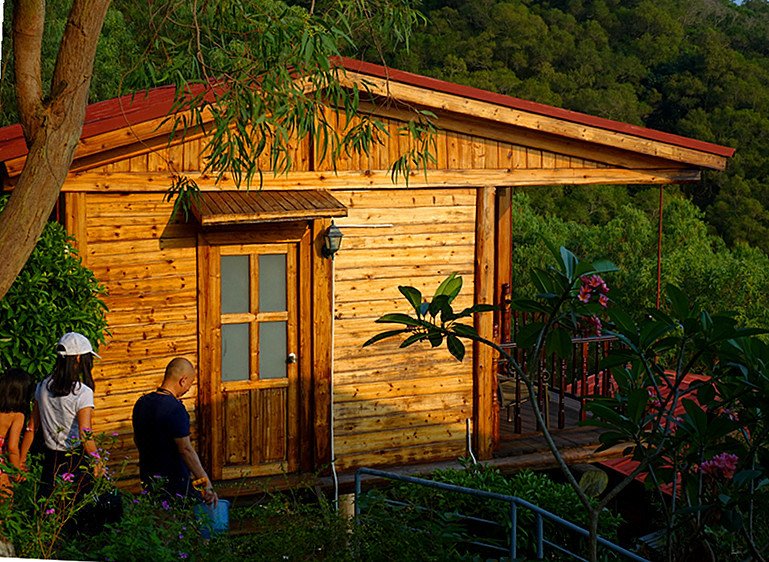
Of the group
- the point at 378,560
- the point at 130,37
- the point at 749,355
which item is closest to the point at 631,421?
the point at 749,355

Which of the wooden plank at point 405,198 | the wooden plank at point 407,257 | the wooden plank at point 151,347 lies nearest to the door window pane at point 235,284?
the wooden plank at point 151,347

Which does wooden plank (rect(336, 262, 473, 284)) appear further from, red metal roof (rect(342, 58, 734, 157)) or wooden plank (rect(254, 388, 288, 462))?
red metal roof (rect(342, 58, 734, 157))

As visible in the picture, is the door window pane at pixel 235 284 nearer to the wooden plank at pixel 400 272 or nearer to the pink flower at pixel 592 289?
the wooden plank at pixel 400 272

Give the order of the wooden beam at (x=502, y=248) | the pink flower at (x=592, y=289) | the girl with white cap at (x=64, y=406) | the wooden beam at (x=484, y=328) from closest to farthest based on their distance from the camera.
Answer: the pink flower at (x=592, y=289) → the girl with white cap at (x=64, y=406) → the wooden beam at (x=484, y=328) → the wooden beam at (x=502, y=248)

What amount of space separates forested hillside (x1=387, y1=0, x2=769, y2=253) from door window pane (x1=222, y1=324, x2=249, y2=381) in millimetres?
24305

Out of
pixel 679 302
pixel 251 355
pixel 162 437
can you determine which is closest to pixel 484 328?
pixel 251 355

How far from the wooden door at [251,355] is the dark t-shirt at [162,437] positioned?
232 cm

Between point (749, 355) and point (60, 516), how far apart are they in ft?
11.3

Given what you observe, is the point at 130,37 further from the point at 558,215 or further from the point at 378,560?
the point at 378,560

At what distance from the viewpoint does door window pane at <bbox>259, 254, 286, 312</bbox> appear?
908 cm

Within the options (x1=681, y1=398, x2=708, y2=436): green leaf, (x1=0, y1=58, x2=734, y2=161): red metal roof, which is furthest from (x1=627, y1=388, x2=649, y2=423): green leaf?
(x1=0, y1=58, x2=734, y2=161): red metal roof

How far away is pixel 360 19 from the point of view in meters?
7.70

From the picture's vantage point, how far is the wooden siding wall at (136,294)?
852 cm

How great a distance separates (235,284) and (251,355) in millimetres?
595
